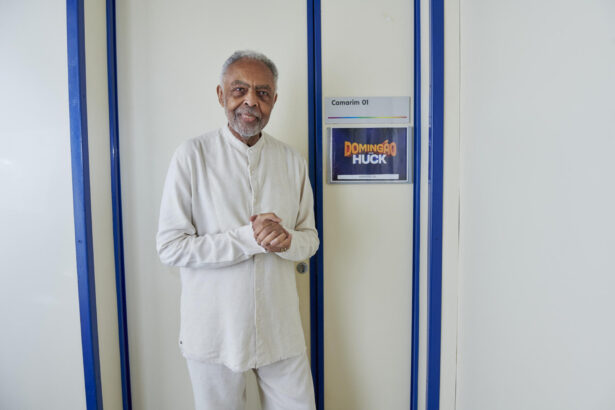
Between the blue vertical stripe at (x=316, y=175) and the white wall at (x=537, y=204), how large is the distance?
68 cm

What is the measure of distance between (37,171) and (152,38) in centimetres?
85

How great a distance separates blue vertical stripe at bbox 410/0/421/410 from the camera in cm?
164

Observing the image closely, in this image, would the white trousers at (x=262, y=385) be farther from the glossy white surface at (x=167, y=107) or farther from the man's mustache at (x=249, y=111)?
the man's mustache at (x=249, y=111)

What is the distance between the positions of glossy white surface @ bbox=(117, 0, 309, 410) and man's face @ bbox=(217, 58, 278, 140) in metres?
0.33

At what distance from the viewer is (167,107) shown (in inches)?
67.9

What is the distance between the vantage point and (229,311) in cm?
133

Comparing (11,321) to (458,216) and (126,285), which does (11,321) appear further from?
(458,216)

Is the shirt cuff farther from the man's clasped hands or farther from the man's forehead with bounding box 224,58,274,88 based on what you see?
the man's forehead with bounding box 224,58,274,88

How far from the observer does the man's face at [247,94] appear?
4.47 feet

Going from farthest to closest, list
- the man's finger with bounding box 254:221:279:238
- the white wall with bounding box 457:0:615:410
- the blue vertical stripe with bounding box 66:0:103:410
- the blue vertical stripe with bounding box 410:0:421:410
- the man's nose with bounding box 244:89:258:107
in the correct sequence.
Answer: the blue vertical stripe with bounding box 410:0:421:410
the blue vertical stripe with bounding box 66:0:103:410
the man's nose with bounding box 244:89:258:107
the man's finger with bounding box 254:221:279:238
the white wall with bounding box 457:0:615:410

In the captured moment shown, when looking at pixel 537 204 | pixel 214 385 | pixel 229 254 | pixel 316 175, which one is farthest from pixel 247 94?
pixel 214 385

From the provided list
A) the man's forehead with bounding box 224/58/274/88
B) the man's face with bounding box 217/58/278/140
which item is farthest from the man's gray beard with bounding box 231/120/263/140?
the man's forehead with bounding box 224/58/274/88

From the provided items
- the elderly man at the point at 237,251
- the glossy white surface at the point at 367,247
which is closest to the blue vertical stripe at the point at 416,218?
the glossy white surface at the point at 367,247

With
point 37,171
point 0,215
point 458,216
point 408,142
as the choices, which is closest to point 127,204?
point 37,171
